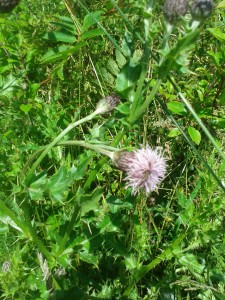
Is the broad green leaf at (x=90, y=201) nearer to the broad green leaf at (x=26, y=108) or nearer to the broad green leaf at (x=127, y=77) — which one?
the broad green leaf at (x=127, y=77)

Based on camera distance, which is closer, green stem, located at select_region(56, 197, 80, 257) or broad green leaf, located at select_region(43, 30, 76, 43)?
green stem, located at select_region(56, 197, 80, 257)

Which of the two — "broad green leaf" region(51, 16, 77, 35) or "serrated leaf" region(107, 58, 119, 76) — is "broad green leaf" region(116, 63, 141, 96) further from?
"serrated leaf" region(107, 58, 119, 76)

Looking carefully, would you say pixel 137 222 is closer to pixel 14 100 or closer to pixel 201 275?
pixel 201 275

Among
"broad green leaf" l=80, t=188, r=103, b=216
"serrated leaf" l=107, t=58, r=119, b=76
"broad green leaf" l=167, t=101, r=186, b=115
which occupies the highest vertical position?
"serrated leaf" l=107, t=58, r=119, b=76

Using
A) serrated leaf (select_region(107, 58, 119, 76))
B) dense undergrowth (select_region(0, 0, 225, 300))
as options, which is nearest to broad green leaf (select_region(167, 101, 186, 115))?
dense undergrowth (select_region(0, 0, 225, 300))

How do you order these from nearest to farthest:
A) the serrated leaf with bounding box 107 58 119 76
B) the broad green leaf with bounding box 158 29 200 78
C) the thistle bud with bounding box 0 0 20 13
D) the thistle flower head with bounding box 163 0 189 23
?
the broad green leaf with bounding box 158 29 200 78 → the thistle flower head with bounding box 163 0 189 23 → the thistle bud with bounding box 0 0 20 13 → the serrated leaf with bounding box 107 58 119 76

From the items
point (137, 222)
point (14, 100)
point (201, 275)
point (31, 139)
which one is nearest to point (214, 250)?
point (201, 275)

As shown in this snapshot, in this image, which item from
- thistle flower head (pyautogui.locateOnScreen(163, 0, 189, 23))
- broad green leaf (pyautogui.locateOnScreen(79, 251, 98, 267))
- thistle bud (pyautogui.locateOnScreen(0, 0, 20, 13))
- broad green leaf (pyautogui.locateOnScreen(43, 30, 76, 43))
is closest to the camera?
thistle flower head (pyautogui.locateOnScreen(163, 0, 189, 23))
